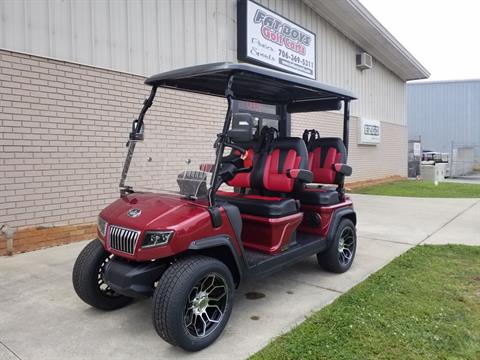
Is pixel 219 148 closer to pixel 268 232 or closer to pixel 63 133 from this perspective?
pixel 268 232

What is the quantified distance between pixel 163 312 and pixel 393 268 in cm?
295

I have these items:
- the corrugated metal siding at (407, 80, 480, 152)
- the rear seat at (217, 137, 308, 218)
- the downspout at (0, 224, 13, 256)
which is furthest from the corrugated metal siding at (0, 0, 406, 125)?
the corrugated metal siding at (407, 80, 480, 152)

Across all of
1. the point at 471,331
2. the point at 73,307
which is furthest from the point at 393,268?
the point at 73,307

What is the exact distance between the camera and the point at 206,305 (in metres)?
2.88

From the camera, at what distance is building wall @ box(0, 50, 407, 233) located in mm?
4918

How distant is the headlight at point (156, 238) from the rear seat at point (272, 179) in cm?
116

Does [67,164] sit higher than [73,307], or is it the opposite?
[67,164]

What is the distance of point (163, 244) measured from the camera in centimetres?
267

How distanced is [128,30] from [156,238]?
456 cm

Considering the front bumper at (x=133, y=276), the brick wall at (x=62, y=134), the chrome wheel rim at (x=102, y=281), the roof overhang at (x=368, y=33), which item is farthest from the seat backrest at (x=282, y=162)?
the roof overhang at (x=368, y=33)

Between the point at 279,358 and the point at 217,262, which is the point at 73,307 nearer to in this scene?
the point at 217,262

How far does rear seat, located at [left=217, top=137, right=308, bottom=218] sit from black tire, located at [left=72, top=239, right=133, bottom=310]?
1.17m

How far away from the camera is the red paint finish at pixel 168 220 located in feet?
8.83

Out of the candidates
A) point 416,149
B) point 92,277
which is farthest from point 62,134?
point 416,149
